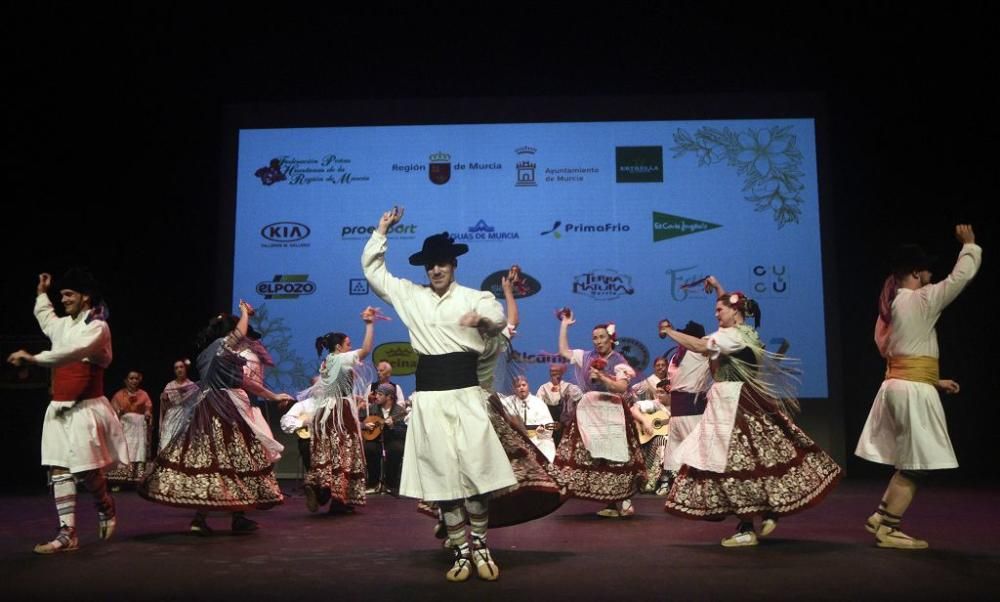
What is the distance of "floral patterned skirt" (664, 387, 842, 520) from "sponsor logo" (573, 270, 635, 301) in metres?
3.88

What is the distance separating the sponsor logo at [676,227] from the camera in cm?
841

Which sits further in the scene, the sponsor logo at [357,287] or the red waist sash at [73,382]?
the sponsor logo at [357,287]

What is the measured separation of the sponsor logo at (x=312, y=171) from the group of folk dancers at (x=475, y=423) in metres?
3.33

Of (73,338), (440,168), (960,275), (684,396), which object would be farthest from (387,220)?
(440,168)

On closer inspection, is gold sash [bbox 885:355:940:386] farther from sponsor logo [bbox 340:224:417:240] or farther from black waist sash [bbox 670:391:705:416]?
sponsor logo [bbox 340:224:417:240]

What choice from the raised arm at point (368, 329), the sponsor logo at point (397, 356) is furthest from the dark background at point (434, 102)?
the raised arm at point (368, 329)

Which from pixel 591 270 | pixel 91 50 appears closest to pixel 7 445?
pixel 91 50

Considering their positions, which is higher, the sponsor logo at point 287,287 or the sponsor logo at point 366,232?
the sponsor logo at point 366,232

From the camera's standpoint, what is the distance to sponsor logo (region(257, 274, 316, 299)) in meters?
8.56

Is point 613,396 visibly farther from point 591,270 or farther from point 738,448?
point 591,270

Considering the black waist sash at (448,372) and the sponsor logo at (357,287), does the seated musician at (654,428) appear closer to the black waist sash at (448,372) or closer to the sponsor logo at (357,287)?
the sponsor logo at (357,287)

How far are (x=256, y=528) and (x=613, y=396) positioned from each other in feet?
7.81

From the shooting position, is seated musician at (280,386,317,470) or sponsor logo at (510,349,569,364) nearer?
seated musician at (280,386,317,470)

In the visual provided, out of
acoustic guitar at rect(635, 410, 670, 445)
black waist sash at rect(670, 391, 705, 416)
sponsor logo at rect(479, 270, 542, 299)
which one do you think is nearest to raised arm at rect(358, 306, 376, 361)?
black waist sash at rect(670, 391, 705, 416)
